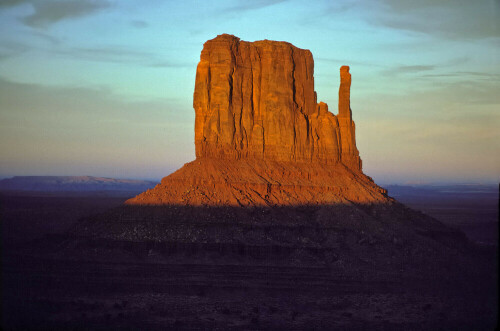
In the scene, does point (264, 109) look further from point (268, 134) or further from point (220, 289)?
point (220, 289)

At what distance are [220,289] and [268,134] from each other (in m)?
29.5

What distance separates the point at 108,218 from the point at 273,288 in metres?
22.3

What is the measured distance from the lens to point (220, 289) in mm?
48500

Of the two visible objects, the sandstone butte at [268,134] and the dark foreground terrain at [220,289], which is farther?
the sandstone butte at [268,134]

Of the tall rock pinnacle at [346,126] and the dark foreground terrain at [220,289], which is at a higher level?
the tall rock pinnacle at [346,126]

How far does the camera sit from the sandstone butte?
69125 millimetres

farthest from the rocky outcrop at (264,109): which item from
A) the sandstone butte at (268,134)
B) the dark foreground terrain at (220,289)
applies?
the dark foreground terrain at (220,289)

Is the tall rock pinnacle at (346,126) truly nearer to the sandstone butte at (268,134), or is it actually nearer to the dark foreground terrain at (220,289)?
the sandstone butte at (268,134)

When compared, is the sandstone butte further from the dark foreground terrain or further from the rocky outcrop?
the dark foreground terrain

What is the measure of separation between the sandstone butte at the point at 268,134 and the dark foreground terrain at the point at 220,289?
10164mm

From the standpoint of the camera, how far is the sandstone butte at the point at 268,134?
69.1 m

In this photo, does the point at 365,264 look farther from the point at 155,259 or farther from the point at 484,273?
the point at 484,273

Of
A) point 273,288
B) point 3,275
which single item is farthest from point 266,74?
point 3,275

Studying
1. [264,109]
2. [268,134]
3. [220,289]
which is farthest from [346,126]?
[220,289]
